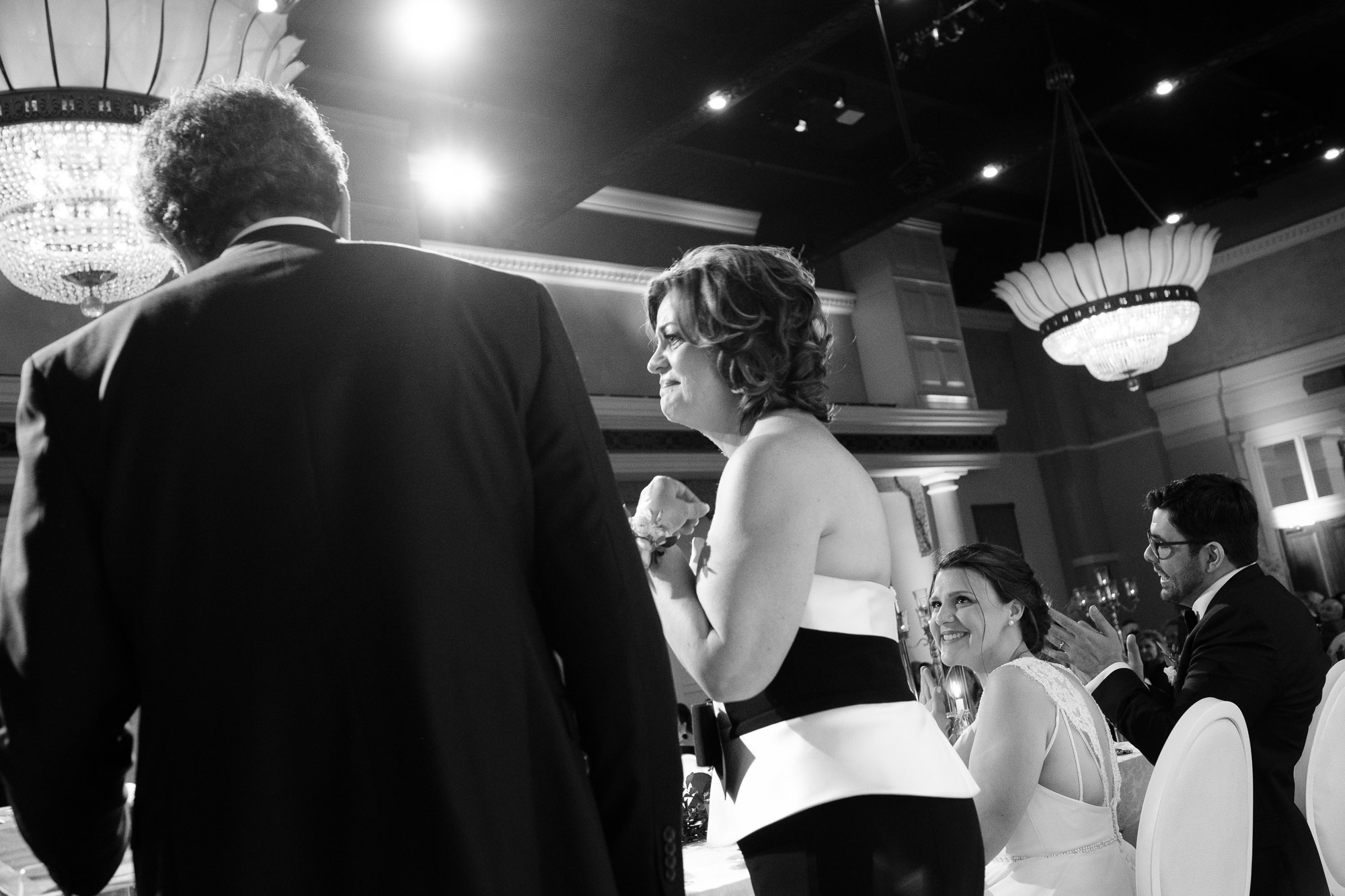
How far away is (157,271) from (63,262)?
28 cm

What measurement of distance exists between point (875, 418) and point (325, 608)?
8.33 m

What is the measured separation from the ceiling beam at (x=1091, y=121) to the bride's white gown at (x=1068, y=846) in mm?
5948

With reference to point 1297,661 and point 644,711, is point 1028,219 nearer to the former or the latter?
point 1297,661

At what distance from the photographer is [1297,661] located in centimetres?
254

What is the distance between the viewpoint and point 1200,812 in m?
1.83

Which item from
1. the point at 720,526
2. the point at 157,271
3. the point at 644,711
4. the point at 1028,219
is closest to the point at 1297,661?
the point at 720,526

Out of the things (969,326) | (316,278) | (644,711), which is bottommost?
(644,711)

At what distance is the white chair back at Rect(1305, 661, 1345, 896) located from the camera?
8.01ft

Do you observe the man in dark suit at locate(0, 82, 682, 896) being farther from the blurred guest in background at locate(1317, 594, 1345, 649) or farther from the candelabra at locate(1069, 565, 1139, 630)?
the blurred guest in background at locate(1317, 594, 1345, 649)

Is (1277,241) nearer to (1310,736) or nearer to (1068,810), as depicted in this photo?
(1310,736)

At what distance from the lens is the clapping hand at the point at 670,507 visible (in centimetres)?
140

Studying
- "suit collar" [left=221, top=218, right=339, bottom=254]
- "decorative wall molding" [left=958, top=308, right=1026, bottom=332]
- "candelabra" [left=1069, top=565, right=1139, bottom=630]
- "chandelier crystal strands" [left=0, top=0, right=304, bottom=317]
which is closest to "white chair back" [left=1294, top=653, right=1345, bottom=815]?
"suit collar" [left=221, top=218, right=339, bottom=254]

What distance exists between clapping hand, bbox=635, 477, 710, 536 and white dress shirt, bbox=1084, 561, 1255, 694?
1.50 m

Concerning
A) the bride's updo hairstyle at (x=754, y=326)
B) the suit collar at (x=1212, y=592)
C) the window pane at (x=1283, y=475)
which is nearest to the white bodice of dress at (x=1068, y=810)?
the suit collar at (x=1212, y=592)
